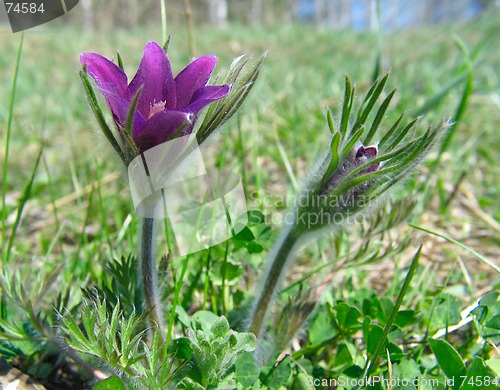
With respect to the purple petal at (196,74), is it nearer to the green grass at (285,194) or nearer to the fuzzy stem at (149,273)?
the green grass at (285,194)

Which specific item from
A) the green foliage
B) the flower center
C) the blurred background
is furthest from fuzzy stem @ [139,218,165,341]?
the blurred background

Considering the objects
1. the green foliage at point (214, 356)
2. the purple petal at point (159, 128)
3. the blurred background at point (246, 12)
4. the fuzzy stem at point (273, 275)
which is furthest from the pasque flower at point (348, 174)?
the blurred background at point (246, 12)

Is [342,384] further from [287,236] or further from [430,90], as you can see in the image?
[430,90]

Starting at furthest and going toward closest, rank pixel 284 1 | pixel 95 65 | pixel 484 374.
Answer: pixel 284 1 → pixel 484 374 → pixel 95 65

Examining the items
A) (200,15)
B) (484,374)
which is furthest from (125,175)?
(200,15)

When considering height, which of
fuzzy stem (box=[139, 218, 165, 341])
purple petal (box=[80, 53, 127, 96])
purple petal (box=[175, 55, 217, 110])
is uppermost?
purple petal (box=[80, 53, 127, 96])

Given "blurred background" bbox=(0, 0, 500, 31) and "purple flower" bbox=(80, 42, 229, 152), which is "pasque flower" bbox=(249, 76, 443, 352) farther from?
"blurred background" bbox=(0, 0, 500, 31)

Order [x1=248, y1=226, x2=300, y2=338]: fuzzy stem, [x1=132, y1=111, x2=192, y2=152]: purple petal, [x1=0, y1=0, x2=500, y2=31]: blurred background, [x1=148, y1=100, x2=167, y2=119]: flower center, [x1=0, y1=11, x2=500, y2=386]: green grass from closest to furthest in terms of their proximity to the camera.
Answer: [x1=132, y1=111, x2=192, y2=152]: purple petal → [x1=148, y1=100, x2=167, y2=119]: flower center → [x1=248, y1=226, x2=300, y2=338]: fuzzy stem → [x1=0, y1=11, x2=500, y2=386]: green grass → [x1=0, y1=0, x2=500, y2=31]: blurred background
